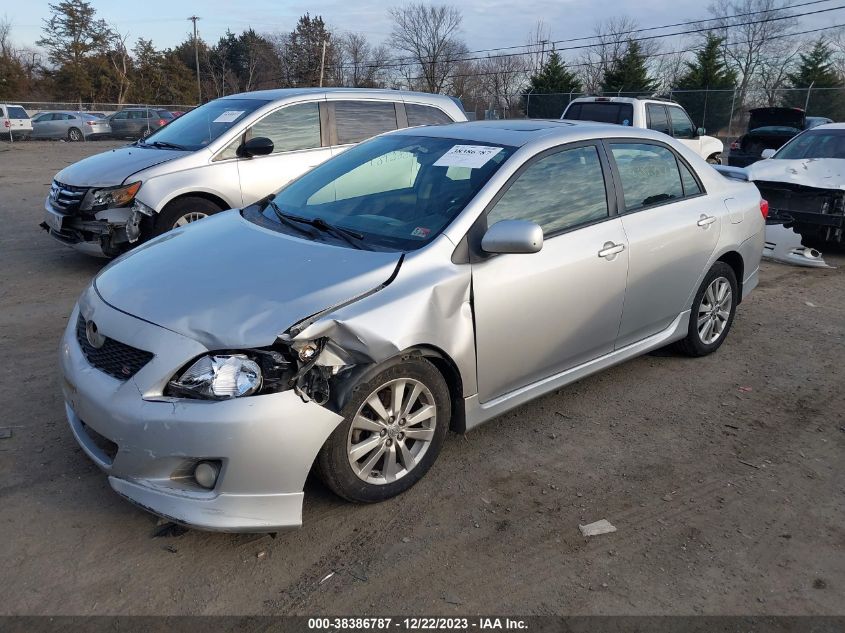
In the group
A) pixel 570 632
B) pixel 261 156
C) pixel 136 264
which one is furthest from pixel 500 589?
pixel 261 156

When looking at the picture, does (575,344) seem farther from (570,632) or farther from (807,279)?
(807,279)

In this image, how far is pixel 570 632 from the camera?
8.33 ft

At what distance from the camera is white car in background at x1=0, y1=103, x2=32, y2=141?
1186 inches

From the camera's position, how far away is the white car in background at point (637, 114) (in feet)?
Answer: 39.7

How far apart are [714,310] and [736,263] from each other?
0.44 m

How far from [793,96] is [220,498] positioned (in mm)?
31028

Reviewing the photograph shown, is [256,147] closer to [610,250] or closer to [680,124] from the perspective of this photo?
[610,250]

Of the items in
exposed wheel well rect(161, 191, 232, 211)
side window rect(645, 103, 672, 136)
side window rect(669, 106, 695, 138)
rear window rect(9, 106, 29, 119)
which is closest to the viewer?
exposed wheel well rect(161, 191, 232, 211)

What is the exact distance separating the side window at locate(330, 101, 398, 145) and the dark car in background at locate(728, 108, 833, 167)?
10.6m

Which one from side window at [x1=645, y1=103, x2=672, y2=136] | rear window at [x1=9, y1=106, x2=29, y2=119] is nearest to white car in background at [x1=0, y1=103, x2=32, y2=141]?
rear window at [x1=9, y1=106, x2=29, y2=119]

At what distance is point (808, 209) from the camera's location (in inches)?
330

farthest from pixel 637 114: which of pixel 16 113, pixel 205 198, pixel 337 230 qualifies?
pixel 16 113

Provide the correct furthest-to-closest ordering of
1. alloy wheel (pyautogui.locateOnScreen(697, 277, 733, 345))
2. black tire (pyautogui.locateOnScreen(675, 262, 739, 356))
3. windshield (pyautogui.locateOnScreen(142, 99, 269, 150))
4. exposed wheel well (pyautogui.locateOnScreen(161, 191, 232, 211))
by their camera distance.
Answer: windshield (pyautogui.locateOnScreen(142, 99, 269, 150))
exposed wheel well (pyautogui.locateOnScreen(161, 191, 232, 211))
alloy wheel (pyautogui.locateOnScreen(697, 277, 733, 345))
black tire (pyautogui.locateOnScreen(675, 262, 739, 356))

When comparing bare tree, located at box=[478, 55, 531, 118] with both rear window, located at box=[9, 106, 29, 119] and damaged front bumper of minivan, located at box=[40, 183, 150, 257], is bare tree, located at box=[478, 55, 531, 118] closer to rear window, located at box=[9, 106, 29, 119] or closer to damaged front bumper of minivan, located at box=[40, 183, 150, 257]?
rear window, located at box=[9, 106, 29, 119]
